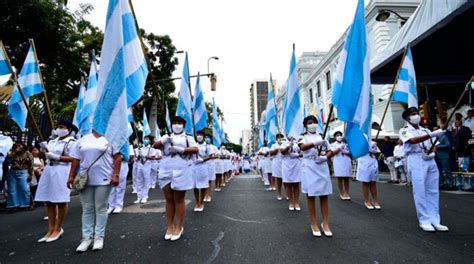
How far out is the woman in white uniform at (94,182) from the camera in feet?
13.3

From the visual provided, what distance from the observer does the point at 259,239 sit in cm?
437

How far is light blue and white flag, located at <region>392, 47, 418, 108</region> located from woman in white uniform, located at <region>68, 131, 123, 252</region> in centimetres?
655

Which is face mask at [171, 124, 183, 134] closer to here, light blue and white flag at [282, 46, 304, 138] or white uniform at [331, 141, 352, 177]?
light blue and white flag at [282, 46, 304, 138]

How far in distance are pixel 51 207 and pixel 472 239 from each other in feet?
20.6

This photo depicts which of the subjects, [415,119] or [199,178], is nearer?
[415,119]

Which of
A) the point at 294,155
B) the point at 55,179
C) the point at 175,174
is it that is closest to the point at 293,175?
the point at 294,155

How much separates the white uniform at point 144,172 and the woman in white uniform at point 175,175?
4358 millimetres

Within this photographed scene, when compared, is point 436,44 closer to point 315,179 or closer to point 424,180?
point 424,180

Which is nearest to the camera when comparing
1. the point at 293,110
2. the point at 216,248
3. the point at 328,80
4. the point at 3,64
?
the point at 216,248

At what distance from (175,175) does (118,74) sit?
5.67 ft

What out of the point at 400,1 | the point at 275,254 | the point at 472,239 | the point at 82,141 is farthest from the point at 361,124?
the point at 400,1

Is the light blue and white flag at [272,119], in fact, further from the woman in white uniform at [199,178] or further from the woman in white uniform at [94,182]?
the woman in white uniform at [94,182]

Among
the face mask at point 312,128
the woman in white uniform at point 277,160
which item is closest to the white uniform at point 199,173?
the woman in white uniform at point 277,160

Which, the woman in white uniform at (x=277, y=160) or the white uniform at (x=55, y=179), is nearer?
the white uniform at (x=55, y=179)
